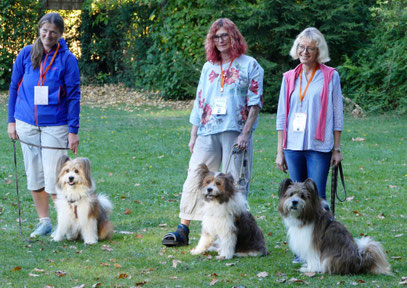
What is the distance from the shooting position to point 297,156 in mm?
5246

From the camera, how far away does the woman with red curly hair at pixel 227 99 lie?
561 centimetres

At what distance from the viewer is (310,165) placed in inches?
205

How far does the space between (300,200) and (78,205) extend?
2.35m

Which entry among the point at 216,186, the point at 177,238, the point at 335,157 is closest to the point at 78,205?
the point at 177,238

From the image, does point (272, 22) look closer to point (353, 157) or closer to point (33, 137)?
point (353, 157)

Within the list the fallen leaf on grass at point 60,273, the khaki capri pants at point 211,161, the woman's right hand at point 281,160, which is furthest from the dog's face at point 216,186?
the fallen leaf on grass at point 60,273

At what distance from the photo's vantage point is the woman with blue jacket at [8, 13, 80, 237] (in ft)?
19.9

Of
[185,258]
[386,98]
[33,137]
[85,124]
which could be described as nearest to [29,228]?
[33,137]

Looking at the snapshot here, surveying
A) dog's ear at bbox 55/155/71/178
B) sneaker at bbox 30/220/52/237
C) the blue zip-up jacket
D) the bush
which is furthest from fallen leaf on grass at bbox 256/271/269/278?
the bush

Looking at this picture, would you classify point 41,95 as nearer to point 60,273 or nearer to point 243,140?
point 60,273

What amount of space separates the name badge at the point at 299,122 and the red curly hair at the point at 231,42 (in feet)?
3.02

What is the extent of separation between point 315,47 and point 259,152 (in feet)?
22.7

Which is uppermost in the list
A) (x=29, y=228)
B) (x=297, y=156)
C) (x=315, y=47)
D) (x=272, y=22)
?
(x=272, y=22)

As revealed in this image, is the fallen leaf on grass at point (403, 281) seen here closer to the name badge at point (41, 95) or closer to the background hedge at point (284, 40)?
the name badge at point (41, 95)
